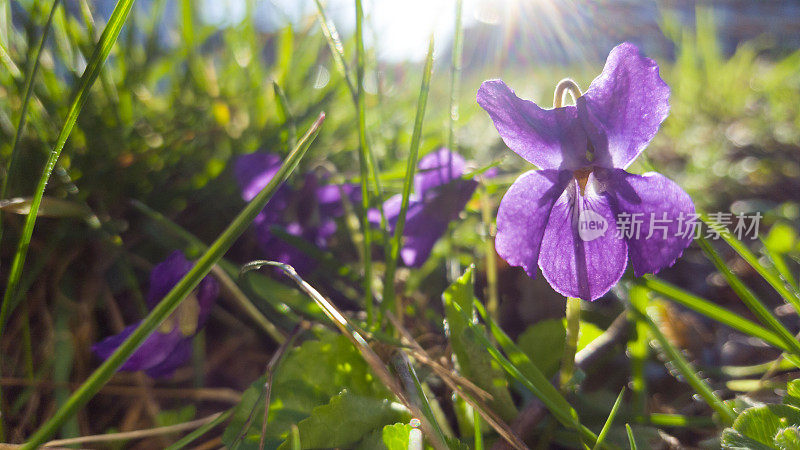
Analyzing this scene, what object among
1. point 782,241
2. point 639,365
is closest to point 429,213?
point 639,365

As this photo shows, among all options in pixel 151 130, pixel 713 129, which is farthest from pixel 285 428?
pixel 713 129

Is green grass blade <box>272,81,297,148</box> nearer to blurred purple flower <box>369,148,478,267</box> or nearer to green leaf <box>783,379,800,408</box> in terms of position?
blurred purple flower <box>369,148,478,267</box>

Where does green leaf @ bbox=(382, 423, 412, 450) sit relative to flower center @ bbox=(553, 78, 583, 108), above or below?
below

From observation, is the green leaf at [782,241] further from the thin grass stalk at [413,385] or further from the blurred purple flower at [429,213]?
the thin grass stalk at [413,385]

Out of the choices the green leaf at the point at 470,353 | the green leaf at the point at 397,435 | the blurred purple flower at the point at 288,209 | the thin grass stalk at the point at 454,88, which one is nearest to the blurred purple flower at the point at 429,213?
the thin grass stalk at the point at 454,88

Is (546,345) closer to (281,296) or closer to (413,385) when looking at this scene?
(413,385)

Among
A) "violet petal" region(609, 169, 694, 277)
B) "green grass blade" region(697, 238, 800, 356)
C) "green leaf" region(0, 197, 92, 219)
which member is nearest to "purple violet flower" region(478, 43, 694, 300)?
"violet petal" region(609, 169, 694, 277)
